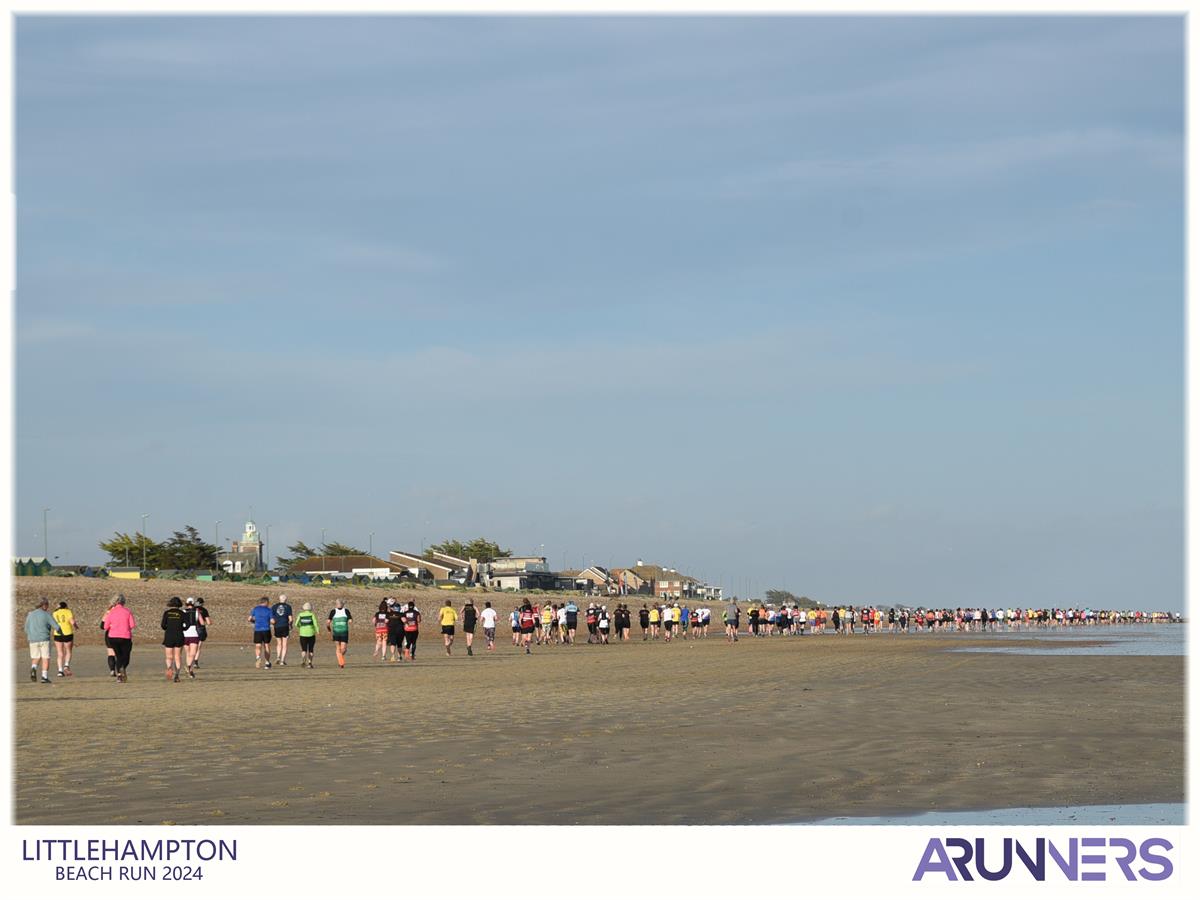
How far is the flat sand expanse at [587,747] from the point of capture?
11.3 meters

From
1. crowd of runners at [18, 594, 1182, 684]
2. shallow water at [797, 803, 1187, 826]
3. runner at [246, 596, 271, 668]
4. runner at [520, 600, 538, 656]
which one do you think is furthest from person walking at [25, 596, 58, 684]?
shallow water at [797, 803, 1187, 826]

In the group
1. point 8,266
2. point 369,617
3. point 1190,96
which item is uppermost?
point 1190,96

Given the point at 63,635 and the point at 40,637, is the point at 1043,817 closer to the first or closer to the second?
the point at 40,637

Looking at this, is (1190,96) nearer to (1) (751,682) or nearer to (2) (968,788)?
(2) (968,788)

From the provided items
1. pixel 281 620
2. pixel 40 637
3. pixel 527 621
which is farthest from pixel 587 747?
pixel 527 621

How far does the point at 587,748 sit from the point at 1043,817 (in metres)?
5.42

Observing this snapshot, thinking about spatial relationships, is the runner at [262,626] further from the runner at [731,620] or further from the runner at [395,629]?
the runner at [731,620]

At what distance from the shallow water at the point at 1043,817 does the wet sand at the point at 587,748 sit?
10.4 inches

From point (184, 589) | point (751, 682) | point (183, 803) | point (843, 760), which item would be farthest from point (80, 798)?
point (184, 589)

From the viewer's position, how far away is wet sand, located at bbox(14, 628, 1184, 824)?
11305 millimetres
